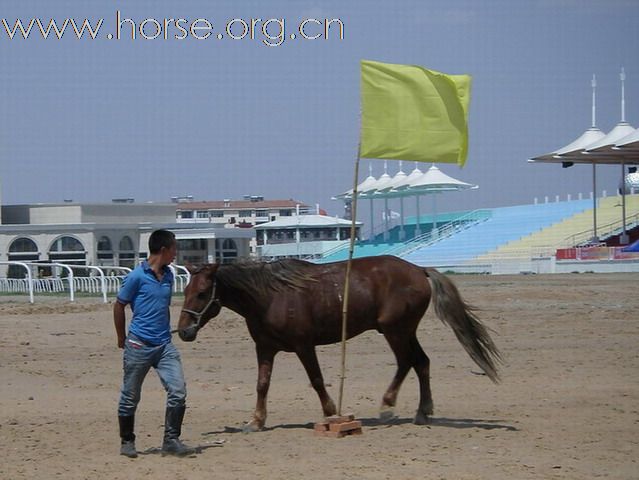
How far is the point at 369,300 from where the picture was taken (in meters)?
10.6

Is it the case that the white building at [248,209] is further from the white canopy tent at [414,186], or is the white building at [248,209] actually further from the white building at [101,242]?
the white building at [101,242]

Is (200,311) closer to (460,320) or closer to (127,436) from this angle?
(127,436)

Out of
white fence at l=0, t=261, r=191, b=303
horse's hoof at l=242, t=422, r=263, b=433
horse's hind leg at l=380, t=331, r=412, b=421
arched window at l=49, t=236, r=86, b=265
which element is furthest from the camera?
arched window at l=49, t=236, r=86, b=265

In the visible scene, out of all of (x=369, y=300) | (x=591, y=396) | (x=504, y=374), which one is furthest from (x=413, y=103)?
(x=504, y=374)

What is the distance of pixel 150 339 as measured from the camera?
8.96 m

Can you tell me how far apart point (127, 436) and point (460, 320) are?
134 inches

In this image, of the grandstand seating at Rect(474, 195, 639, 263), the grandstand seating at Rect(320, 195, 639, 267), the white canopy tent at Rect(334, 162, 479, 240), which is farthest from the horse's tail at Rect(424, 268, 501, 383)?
the white canopy tent at Rect(334, 162, 479, 240)

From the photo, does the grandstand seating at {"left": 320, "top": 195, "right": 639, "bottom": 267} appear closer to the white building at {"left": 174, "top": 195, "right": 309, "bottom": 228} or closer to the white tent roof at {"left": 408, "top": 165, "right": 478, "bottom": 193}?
the white tent roof at {"left": 408, "top": 165, "right": 478, "bottom": 193}

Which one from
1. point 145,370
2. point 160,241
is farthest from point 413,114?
point 145,370

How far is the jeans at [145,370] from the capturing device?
A: 29.3ft

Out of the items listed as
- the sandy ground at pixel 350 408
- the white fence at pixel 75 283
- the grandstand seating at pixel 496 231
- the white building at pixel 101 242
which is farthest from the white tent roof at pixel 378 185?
the sandy ground at pixel 350 408

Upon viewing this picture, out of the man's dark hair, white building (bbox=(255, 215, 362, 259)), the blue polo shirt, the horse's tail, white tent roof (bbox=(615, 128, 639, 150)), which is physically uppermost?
white tent roof (bbox=(615, 128, 639, 150))

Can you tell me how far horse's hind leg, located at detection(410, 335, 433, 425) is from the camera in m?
10.5

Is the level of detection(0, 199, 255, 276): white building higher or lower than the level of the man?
lower
